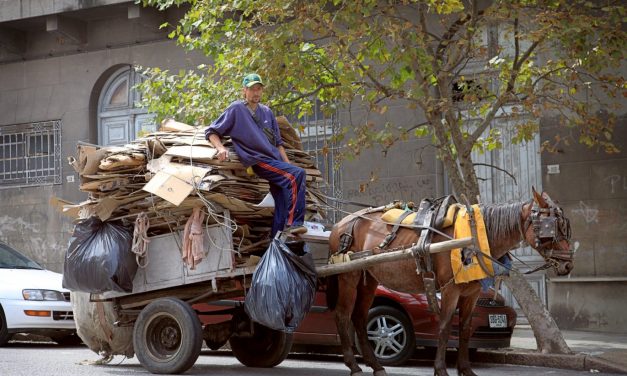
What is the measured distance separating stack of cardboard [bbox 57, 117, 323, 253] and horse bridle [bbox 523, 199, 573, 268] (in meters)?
2.56

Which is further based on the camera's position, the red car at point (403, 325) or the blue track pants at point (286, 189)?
the red car at point (403, 325)

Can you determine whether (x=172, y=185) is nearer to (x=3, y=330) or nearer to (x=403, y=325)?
(x=403, y=325)

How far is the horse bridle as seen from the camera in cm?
888

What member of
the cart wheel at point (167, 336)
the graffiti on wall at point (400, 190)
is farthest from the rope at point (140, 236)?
the graffiti on wall at point (400, 190)

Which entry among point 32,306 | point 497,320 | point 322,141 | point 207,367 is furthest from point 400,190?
point 207,367

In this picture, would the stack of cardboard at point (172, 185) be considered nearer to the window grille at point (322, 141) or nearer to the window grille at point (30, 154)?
the window grille at point (322, 141)

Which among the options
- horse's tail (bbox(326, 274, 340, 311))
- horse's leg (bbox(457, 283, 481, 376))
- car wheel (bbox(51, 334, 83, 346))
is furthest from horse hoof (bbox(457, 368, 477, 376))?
car wheel (bbox(51, 334, 83, 346))

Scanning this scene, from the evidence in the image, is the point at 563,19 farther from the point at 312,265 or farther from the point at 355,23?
the point at 312,265

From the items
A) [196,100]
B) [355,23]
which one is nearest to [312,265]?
[355,23]

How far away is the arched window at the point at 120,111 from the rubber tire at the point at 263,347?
9.39 metres

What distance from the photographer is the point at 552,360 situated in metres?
12.2

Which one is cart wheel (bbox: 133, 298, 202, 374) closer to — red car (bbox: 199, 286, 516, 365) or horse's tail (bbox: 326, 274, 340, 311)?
horse's tail (bbox: 326, 274, 340, 311)

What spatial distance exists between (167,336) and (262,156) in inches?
82.1

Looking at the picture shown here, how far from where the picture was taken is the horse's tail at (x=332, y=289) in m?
10.1
